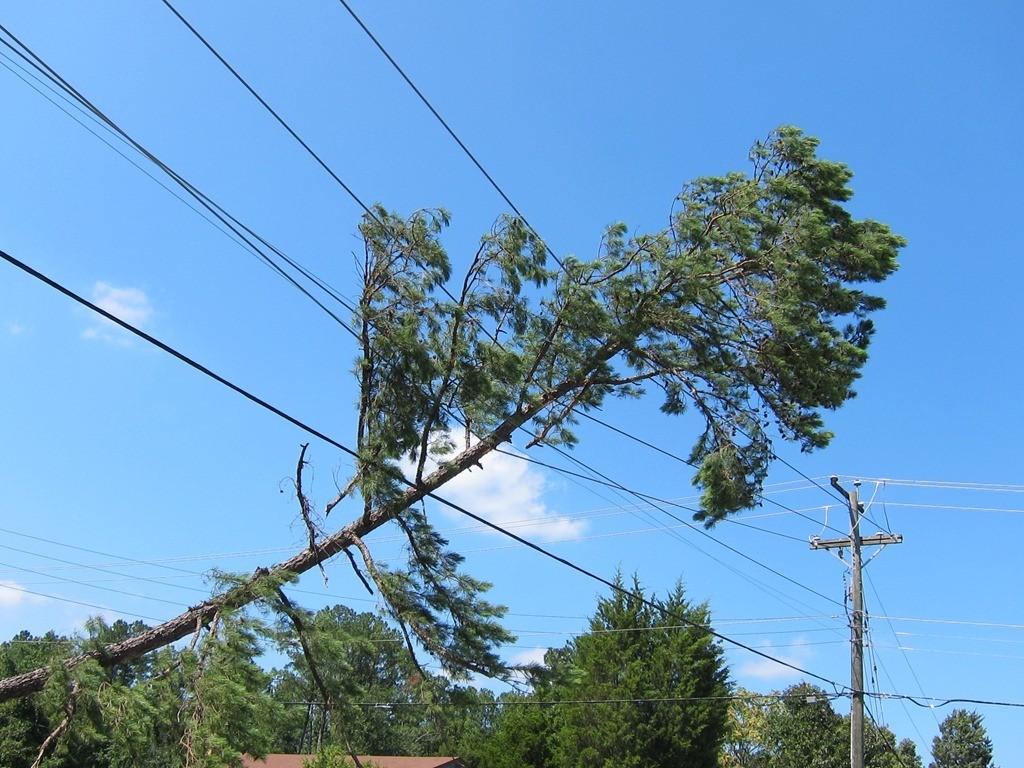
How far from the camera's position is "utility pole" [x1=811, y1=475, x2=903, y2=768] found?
622 inches

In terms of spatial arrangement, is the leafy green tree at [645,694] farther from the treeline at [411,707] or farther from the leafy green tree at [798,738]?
the leafy green tree at [798,738]

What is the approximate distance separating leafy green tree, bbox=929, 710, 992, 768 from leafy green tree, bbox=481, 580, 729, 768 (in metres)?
39.4

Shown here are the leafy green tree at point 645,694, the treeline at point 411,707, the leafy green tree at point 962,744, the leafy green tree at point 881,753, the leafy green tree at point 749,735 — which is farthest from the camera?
the leafy green tree at point 962,744

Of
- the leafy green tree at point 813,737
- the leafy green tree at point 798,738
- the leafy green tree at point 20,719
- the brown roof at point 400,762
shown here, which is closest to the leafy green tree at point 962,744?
the leafy green tree at point 798,738

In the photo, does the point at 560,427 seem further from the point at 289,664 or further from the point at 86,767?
the point at 86,767

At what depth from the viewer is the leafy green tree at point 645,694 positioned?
23047 millimetres

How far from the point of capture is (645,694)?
76.8 feet

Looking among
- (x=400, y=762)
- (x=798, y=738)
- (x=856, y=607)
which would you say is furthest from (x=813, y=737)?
(x=856, y=607)

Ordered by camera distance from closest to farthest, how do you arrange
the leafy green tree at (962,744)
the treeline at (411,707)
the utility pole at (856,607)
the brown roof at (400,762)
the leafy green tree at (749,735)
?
the treeline at (411,707)
the utility pole at (856,607)
the brown roof at (400,762)
the leafy green tree at (749,735)
the leafy green tree at (962,744)

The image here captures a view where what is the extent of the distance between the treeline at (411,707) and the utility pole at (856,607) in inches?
115

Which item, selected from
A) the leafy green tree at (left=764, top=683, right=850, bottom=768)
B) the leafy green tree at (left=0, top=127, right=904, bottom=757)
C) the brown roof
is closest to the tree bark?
the leafy green tree at (left=0, top=127, right=904, bottom=757)

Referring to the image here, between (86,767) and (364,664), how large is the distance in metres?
22.5

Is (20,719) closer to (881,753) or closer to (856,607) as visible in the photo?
(856,607)

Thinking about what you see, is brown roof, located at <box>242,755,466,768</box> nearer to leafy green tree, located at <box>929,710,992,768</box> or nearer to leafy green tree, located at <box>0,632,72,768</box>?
leafy green tree, located at <box>0,632,72,768</box>
